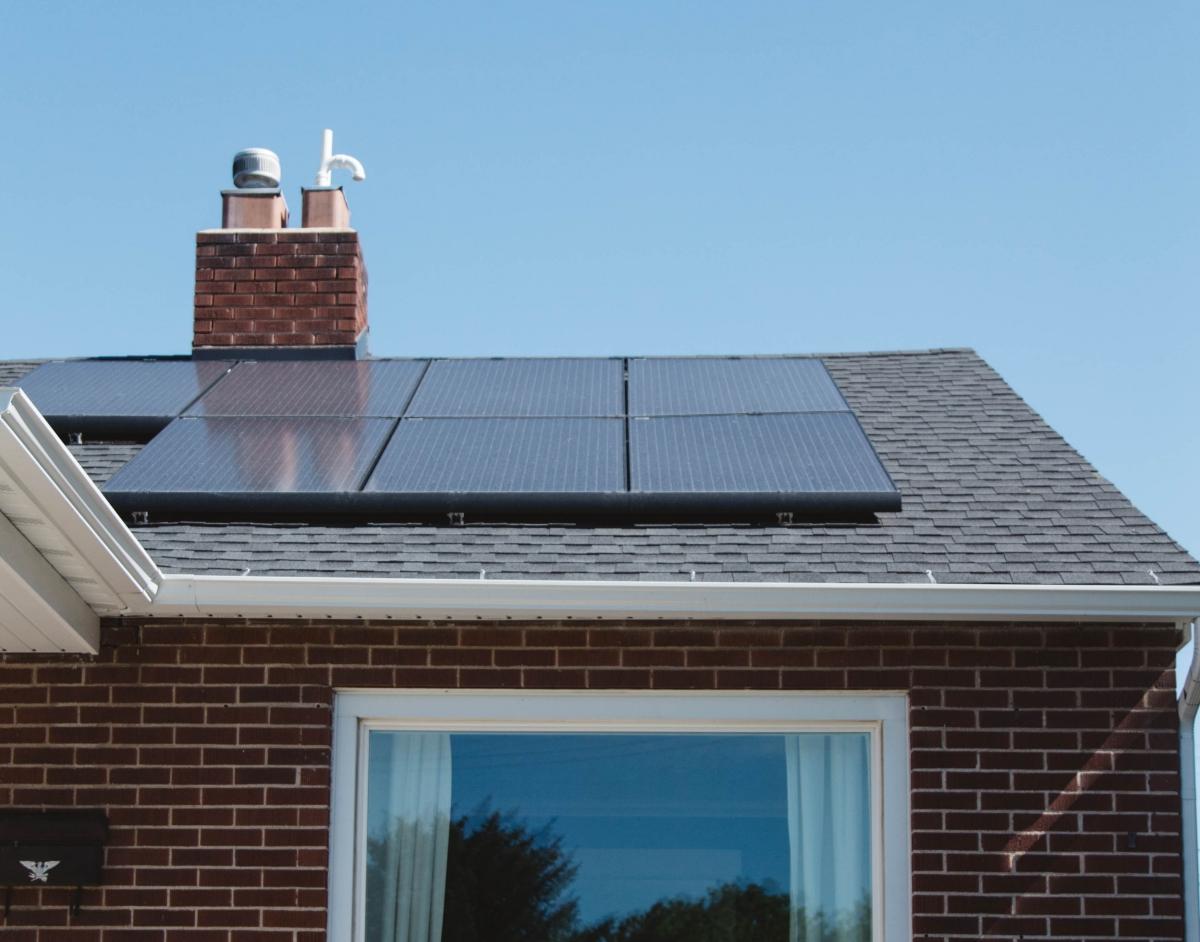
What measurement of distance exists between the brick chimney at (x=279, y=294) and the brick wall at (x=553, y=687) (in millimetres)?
3663

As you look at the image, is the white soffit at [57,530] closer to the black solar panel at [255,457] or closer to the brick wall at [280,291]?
the black solar panel at [255,457]

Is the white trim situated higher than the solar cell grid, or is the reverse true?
the solar cell grid

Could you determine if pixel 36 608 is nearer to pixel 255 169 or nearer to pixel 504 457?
pixel 504 457

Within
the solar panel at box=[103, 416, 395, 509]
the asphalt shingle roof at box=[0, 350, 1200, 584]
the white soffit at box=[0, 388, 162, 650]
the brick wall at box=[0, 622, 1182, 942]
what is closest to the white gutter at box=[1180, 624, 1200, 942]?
the brick wall at box=[0, 622, 1182, 942]

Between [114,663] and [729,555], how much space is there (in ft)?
8.41

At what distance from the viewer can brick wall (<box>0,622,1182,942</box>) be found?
694 centimetres

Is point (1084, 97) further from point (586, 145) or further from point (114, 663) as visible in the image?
point (114, 663)

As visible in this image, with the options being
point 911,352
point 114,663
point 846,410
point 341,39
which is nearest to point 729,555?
Result: point 846,410

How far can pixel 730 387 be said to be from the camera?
940cm

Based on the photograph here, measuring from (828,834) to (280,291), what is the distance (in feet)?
17.2

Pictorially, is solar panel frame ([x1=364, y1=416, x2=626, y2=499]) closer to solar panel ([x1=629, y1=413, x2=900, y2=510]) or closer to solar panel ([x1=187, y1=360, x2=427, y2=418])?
solar panel ([x1=629, y1=413, x2=900, y2=510])

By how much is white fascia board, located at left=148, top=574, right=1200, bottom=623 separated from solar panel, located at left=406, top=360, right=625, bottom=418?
2.02 m

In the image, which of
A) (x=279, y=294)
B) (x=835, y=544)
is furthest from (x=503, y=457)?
(x=279, y=294)

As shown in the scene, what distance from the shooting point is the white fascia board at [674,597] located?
6797mm
